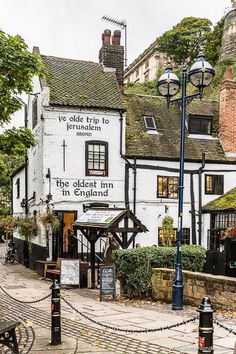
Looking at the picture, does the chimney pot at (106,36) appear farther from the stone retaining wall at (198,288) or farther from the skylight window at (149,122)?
the stone retaining wall at (198,288)

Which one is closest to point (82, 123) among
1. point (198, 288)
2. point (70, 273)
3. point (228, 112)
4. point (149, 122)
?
point (149, 122)

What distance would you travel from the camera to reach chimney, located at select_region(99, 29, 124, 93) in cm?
2598

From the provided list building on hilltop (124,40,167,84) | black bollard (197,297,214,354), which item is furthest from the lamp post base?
building on hilltop (124,40,167,84)

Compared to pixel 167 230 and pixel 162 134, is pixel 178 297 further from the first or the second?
pixel 162 134

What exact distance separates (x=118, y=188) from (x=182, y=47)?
42.1 metres

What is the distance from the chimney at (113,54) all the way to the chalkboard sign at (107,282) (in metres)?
14.0

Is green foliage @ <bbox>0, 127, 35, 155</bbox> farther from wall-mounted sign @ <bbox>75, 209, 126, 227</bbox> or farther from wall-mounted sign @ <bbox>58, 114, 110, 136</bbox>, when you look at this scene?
wall-mounted sign @ <bbox>58, 114, 110, 136</bbox>

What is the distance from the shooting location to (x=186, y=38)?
2313 inches

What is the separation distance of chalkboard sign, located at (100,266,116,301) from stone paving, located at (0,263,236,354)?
17.1 inches

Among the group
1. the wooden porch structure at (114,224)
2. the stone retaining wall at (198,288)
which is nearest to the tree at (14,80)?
the wooden porch structure at (114,224)

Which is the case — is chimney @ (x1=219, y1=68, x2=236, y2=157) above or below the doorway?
above

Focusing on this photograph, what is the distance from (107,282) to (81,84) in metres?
12.7

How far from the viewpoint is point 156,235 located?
23.3 m

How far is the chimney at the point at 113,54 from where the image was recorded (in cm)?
2598
